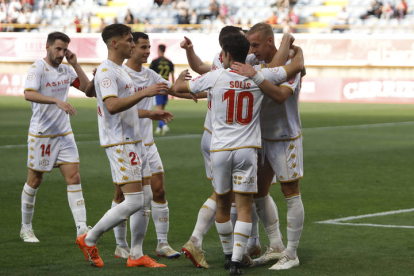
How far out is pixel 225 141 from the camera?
6.20 meters

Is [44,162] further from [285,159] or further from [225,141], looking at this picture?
[285,159]

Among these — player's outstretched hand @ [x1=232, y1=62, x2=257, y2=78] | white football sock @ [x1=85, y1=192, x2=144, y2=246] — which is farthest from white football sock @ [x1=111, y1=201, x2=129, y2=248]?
player's outstretched hand @ [x1=232, y1=62, x2=257, y2=78]

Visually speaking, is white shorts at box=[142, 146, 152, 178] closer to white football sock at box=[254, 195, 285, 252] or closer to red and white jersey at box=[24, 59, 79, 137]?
white football sock at box=[254, 195, 285, 252]

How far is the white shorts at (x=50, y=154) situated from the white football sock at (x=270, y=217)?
7.06 ft

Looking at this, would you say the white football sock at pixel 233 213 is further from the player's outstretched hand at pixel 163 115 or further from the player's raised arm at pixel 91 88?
the player's raised arm at pixel 91 88

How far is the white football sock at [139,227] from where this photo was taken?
670cm

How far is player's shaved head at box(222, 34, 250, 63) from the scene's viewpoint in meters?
6.09

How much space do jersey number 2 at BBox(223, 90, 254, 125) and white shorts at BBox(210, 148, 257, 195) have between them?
249mm

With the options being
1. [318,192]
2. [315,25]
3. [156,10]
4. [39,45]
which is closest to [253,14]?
[315,25]

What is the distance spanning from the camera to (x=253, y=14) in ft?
121

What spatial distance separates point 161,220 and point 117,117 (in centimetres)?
135

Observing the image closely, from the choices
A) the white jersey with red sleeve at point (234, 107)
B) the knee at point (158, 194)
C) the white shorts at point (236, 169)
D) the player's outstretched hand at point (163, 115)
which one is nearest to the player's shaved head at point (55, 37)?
the player's outstretched hand at point (163, 115)

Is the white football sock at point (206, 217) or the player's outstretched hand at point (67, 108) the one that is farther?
the player's outstretched hand at point (67, 108)

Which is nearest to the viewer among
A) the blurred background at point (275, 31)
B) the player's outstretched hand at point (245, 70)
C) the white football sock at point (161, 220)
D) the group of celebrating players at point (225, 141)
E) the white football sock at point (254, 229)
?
the player's outstretched hand at point (245, 70)
